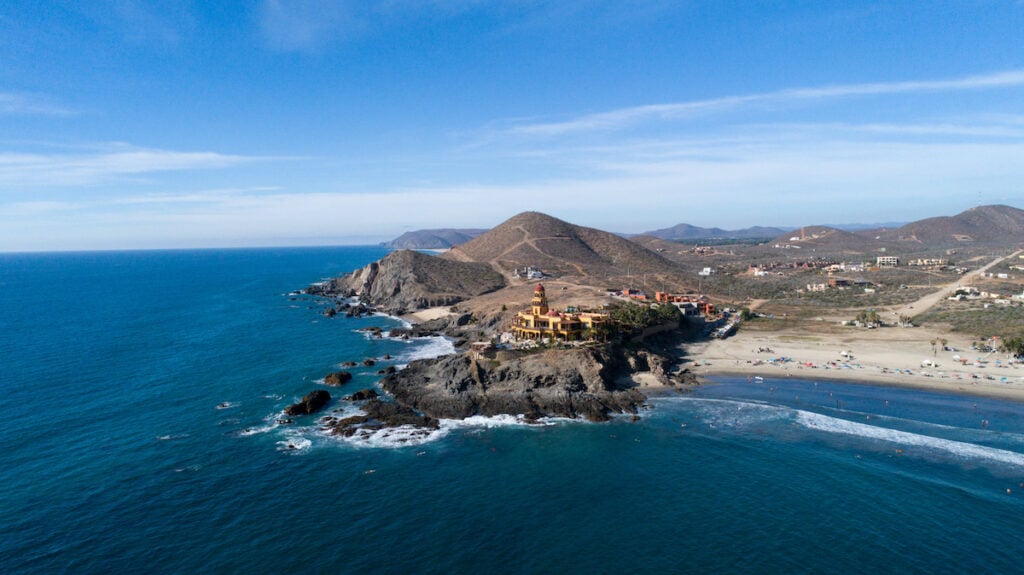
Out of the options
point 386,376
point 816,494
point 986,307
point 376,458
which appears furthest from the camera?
point 986,307

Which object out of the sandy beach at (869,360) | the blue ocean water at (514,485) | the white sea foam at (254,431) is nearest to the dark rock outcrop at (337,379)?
the blue ocean water at (514,485)

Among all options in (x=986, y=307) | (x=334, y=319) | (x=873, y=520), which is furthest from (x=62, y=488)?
(x=986, y=307)

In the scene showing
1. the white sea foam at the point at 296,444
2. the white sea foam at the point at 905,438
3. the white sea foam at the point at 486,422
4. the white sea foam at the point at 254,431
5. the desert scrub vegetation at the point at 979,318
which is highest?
the desert scrub vegetation at the point at 979,318

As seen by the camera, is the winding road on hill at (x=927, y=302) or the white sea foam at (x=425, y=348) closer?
the white sea foam at (x=425, y=348)

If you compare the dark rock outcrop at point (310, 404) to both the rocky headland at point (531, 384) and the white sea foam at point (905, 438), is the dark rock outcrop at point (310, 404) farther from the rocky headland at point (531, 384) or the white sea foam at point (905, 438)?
the white sea foam at point (905, 438)

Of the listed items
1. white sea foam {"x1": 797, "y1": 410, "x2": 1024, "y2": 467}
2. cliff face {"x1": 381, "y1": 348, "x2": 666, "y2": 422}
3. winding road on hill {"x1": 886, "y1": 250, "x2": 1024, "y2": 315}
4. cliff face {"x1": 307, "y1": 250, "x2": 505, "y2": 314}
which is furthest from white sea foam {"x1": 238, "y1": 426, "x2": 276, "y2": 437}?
winding road on hill {"x1": 886, "y1": 250, "x2": 1024, "y2": 315}

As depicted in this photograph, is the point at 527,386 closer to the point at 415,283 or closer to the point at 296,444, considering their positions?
the point at 296,444

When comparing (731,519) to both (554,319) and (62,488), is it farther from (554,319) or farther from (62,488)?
(62,488)
